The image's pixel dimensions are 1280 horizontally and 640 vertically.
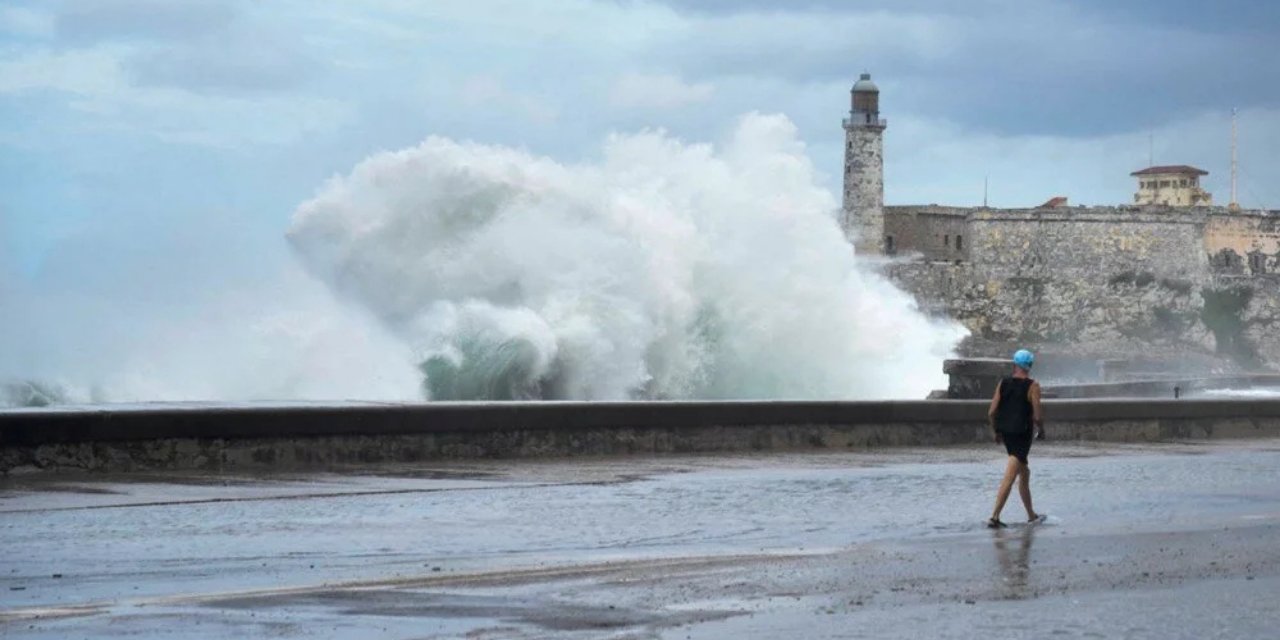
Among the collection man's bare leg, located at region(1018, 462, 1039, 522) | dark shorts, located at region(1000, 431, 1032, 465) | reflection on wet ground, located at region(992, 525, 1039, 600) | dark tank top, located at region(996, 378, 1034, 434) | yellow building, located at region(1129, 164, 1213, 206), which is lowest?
reflection on wet ground, located at region(992, 525, 1039, 600)

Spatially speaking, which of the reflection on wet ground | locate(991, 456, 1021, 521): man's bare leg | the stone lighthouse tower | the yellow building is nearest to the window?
the stone lighthouse tower

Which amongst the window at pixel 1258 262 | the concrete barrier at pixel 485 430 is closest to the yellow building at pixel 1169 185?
the window at pixel 1258 262

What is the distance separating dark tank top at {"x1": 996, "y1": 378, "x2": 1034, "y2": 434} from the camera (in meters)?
11.9

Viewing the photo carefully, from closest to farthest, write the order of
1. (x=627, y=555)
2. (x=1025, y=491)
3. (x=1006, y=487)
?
(x=627, y=555), (x=1006, y=487), (x=1025, y=491)

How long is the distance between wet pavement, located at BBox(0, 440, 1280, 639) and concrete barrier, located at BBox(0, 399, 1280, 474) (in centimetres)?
47

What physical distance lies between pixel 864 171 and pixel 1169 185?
40.9 meters

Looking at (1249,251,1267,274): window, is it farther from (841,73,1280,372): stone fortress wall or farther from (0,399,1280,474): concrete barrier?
(0,399,1280,474): concrete barrier

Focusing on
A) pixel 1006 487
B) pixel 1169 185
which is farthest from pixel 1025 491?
pixel 1169 185

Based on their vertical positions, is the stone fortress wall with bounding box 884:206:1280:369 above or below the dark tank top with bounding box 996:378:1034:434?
above

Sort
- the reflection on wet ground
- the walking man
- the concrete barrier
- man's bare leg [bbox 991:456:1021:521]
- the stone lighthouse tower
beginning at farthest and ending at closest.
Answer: the stone lighthouse tower → the concrete barrier → the walking man → man's bare leg [bbox 991:456:1021:521] → the reflection on wet ground

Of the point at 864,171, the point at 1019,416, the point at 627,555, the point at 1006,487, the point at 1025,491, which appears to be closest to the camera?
the point at 627,555

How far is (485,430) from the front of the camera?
1532 centimetres

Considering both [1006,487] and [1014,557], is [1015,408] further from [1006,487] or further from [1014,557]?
[1014,557]

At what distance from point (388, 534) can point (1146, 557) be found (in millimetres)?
3645
